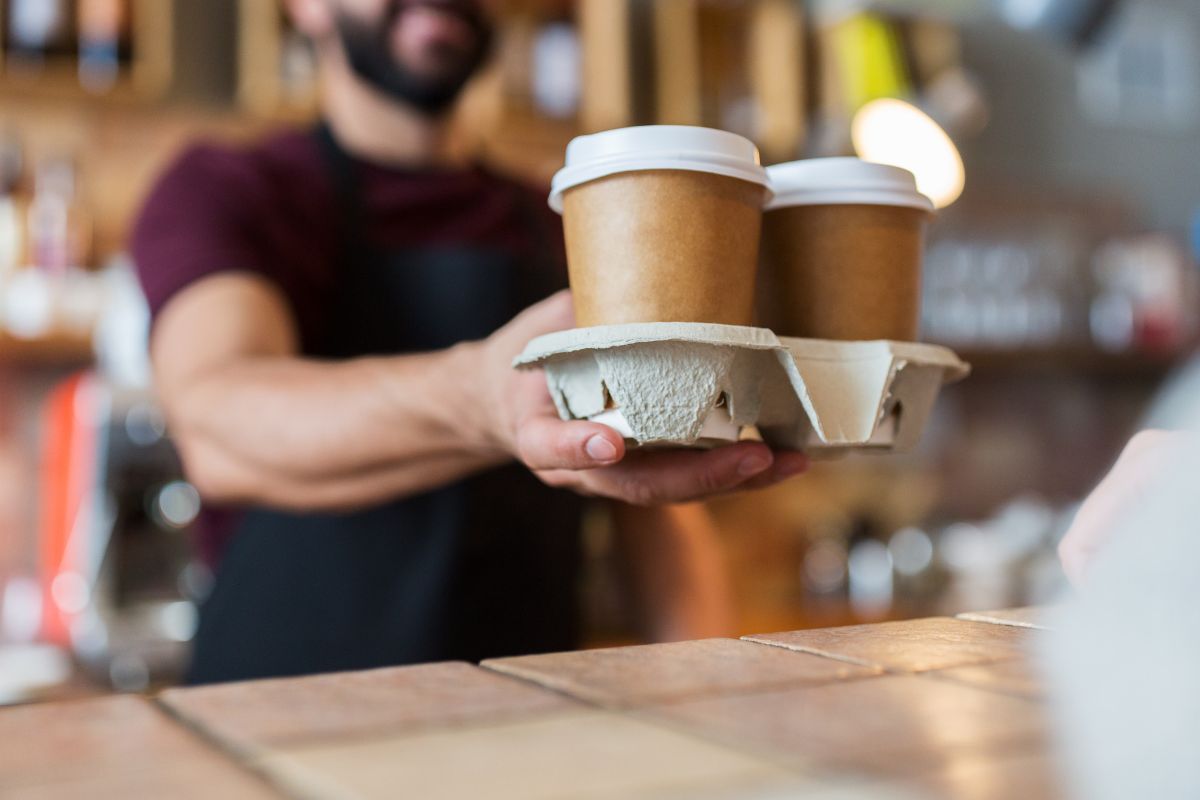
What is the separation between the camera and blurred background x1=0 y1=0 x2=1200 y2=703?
7.64 ft

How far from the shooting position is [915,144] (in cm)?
156

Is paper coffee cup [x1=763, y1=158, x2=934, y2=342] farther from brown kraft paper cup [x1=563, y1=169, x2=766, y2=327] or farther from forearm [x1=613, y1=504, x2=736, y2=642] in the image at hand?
forearm [x1=613, y1=504, x2=736, y2=642]

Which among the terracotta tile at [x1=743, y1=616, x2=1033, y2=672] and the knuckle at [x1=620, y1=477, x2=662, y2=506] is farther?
the knuckle at [x1=620, y1=477, x2=662, y2=506]

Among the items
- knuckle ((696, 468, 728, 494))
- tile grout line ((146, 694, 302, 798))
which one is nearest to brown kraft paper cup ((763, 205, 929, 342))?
knuckle ((696, 468, 728, 494))

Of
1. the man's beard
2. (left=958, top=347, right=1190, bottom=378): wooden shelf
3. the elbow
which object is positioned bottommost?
the elbow

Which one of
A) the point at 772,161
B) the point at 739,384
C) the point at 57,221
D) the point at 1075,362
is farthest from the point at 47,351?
the point at 1075,362

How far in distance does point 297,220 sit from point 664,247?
3.04 ft

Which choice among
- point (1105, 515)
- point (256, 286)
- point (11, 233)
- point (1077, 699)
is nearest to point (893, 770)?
point (1077, 699)

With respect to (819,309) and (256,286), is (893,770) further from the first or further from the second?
(256,286)

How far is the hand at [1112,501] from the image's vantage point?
620 mm

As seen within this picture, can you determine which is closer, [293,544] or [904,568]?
[293,544]

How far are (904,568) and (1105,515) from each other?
287cm

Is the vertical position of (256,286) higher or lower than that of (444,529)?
higher

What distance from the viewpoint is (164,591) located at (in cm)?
232
